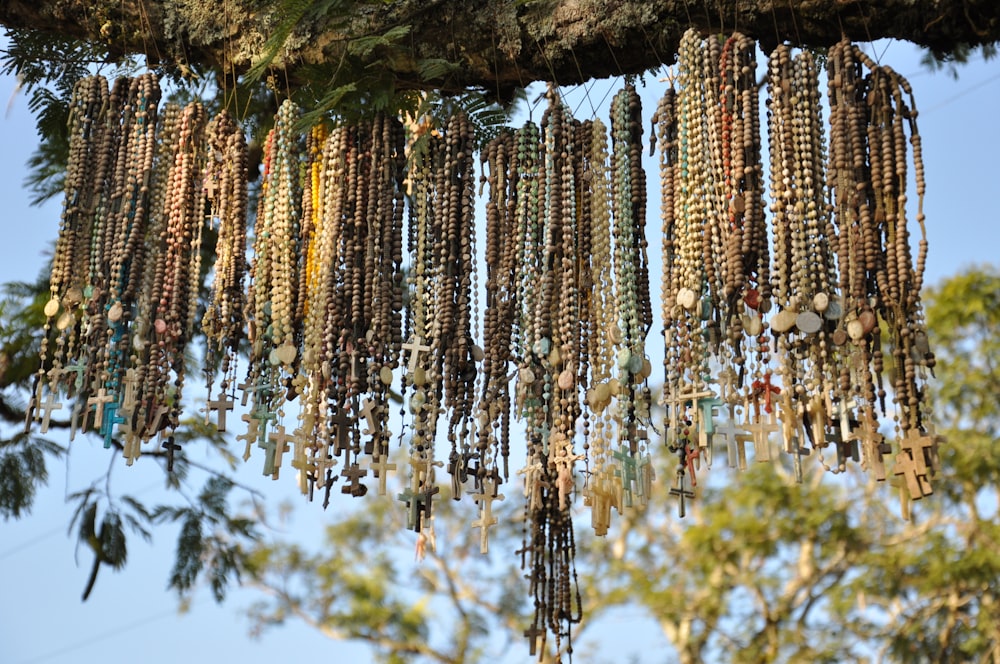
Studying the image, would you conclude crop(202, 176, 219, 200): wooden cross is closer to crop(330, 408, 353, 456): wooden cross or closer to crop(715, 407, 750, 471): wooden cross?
crop(330, 408, 353, 456): wooden cross

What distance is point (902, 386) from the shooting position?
1.79 meters

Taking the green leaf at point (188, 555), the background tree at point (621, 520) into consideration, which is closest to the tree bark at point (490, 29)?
the background tree at point (621, 520)

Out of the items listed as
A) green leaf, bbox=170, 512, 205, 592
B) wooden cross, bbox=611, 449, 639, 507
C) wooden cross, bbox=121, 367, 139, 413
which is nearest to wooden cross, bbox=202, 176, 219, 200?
wooden cross, bbox=121, 367, 139, 413

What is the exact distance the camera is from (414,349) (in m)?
2.11

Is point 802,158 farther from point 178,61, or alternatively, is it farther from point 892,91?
point 178,61

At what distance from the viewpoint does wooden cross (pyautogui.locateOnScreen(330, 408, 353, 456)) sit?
207cm

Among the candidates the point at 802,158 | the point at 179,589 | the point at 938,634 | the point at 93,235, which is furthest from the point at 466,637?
the point at 802,158

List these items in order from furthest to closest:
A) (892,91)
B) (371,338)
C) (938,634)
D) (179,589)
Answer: (938,634) → (179,589) → (371,338) → (892,91)

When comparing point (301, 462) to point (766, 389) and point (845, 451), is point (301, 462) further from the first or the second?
point (845, 451)

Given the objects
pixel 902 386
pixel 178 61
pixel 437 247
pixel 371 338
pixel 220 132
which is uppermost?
pixel 178 61

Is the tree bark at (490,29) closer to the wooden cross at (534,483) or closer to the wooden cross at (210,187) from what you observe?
the wooden cross at (210,187)

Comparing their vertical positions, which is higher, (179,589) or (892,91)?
(892,91)

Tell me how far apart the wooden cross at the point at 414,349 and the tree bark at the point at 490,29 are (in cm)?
46

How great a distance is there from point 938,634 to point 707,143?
4001 mm
